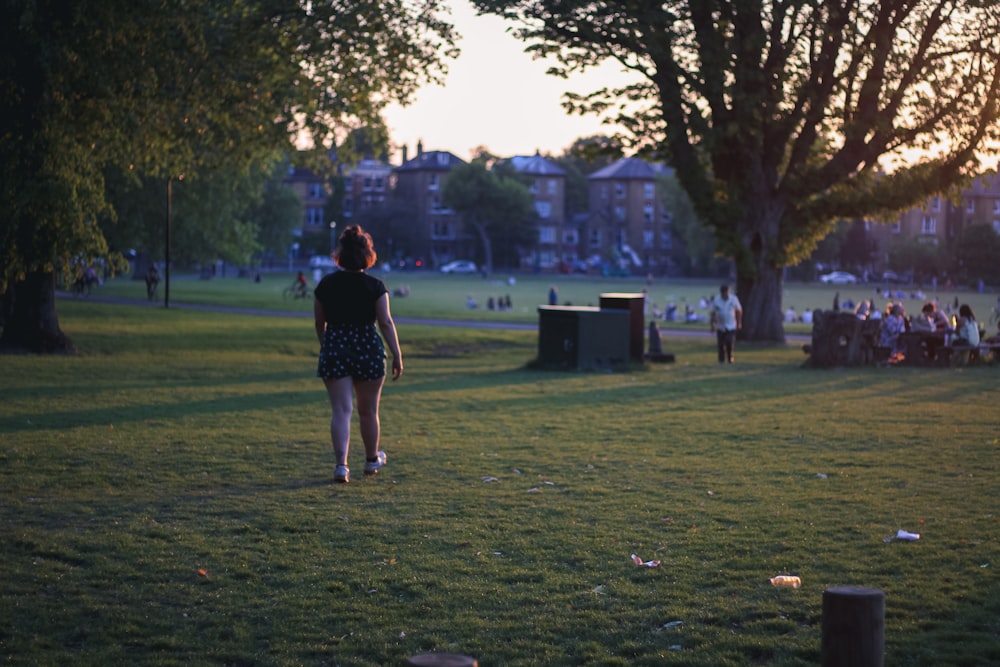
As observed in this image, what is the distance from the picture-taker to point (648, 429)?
592 inches

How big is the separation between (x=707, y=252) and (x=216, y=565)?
111 m

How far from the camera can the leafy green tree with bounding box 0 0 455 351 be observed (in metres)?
20.4

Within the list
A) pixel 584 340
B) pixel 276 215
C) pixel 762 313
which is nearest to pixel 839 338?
pixel 584 340

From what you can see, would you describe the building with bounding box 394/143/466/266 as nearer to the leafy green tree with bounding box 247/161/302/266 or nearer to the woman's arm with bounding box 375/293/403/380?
the leafy green tree with bounding box 247/161/302/266

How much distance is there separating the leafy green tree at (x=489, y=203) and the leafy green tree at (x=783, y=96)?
97382mm

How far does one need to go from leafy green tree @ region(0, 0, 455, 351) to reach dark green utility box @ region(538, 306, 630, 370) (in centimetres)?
719

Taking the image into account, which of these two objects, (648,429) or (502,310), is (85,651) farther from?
(502,310)

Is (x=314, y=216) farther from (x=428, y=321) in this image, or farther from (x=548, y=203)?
(x=428, y=321)

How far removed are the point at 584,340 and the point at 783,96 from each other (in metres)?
11.4

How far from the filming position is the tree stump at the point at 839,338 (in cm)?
2622

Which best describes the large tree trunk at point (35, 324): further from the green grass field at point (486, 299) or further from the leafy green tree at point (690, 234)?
the leafy green tree at point (690, 234)

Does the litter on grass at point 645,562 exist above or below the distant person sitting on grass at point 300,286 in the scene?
below

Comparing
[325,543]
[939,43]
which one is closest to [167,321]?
[939,43]

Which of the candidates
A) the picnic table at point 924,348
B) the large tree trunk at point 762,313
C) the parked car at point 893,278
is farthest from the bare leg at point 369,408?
the parked car at point 893,278
